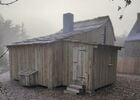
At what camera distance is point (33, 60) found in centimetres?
1170

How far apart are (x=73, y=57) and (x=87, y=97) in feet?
8.85

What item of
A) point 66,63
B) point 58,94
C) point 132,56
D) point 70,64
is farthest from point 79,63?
point 132,56

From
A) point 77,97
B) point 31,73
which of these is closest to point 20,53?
point 31,73

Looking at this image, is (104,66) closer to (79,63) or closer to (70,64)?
(79,63)

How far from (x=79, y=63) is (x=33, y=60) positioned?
3439 mm

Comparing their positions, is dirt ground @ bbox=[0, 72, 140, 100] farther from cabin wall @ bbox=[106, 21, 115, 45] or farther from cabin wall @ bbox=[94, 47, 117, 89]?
cabin wall @ bbox=[106, 21, 115, 45]

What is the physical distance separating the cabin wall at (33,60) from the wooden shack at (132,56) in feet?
39.5

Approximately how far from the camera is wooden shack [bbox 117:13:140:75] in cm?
1911

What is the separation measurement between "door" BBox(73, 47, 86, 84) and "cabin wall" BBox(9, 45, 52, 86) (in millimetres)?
1576

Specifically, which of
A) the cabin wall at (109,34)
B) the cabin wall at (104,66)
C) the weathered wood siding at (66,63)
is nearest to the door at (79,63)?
the weathered wood siding at (66,63)

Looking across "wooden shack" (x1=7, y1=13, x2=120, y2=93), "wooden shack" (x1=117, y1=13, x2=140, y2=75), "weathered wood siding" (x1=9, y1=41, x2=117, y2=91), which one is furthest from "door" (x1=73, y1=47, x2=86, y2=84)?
"wooden shack" (x1=117, y1=13, x2=140, y2=75)

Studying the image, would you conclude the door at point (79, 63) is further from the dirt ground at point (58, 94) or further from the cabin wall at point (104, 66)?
the dirt ground at point (58, 94)

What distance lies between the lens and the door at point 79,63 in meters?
10.1

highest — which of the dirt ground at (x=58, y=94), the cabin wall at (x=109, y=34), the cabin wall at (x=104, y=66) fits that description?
the cabin wall at (x=109, y=34)
